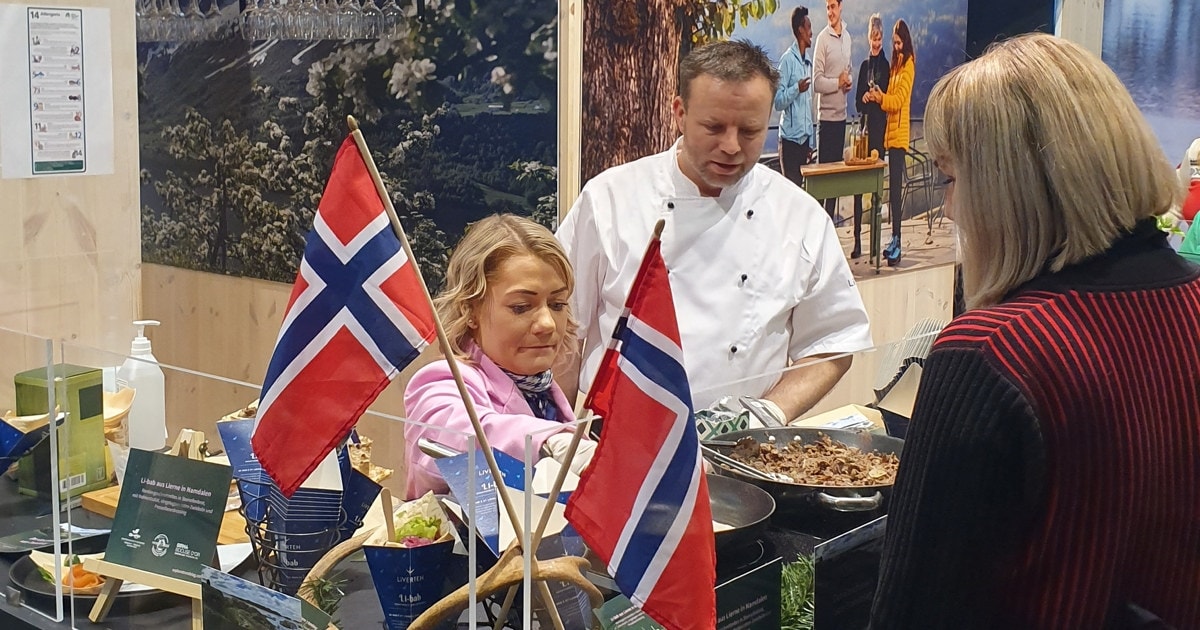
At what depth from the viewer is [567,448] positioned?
3.95ft

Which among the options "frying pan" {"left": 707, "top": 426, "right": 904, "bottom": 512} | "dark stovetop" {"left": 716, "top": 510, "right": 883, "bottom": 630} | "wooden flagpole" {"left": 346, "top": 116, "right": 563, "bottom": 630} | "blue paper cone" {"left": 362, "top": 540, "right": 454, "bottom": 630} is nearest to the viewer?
"wooden flagpole" {"left": 346, "top": 116, "right": 563, "bottom": 630}

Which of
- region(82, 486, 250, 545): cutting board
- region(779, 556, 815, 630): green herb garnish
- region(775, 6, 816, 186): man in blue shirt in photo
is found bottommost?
region(779, 556, 815, 630): green herb garnish

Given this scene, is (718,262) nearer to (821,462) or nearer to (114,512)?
(821,462)

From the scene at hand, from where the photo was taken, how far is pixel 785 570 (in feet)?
4.65

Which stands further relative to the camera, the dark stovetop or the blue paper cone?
the dark stovetop

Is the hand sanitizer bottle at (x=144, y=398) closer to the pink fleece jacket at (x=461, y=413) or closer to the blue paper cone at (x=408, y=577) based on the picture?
the pink fleece jacket at (x=461, y=413)

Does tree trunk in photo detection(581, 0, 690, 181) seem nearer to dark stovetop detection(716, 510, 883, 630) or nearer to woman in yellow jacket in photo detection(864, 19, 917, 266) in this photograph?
woman in yellow jacket in photo detection(864, 19, 917, 266)

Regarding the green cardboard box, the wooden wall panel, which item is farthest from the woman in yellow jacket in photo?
the green cardboard box

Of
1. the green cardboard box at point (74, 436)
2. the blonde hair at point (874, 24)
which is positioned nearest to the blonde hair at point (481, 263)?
the green cardboard box at point (74, 436)

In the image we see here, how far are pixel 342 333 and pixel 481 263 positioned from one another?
2.03 ft

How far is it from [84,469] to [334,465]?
17.4 inches

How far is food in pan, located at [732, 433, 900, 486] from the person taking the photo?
1.61m

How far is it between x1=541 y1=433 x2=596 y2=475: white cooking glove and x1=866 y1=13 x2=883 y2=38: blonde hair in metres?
3.28

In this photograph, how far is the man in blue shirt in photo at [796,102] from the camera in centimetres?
392
